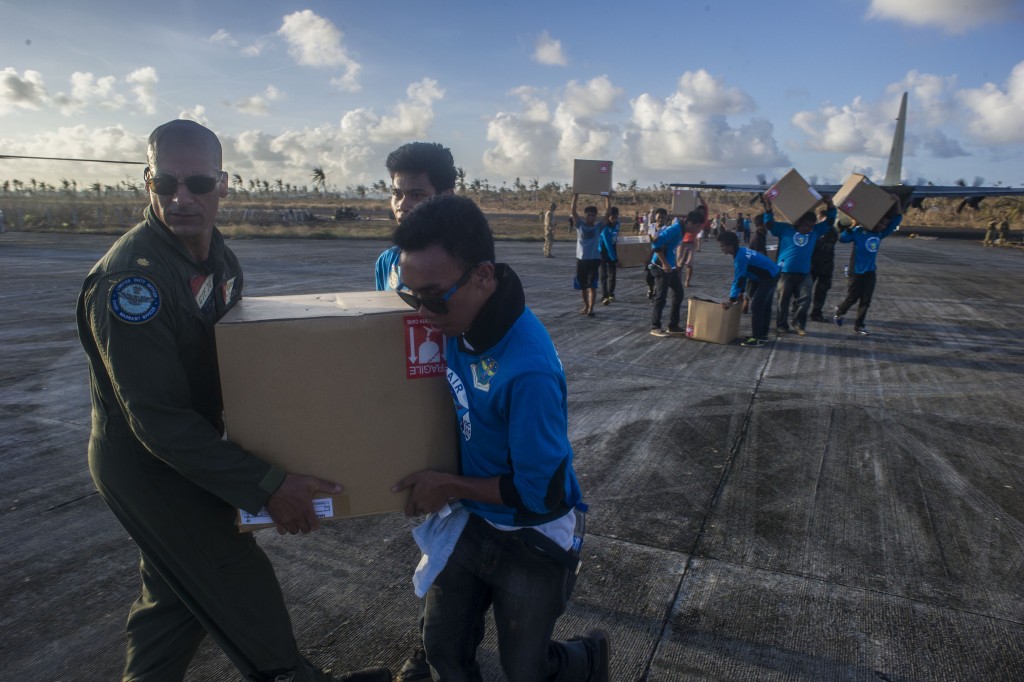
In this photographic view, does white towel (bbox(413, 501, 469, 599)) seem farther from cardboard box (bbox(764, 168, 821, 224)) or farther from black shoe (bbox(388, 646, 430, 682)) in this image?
cardboard box (bbox(764, 168, 821, 224))

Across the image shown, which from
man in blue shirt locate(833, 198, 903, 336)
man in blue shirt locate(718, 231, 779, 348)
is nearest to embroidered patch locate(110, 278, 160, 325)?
man in blue shirt locate(718, 231, 779, 348)

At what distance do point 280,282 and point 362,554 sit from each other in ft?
38.3

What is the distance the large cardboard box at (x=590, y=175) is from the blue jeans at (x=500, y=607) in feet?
28.5

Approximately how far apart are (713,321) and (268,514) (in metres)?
8.08

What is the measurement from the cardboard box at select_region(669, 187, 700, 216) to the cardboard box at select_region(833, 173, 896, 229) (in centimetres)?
765

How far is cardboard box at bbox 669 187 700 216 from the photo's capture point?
17.2 m

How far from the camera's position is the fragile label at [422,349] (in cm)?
178

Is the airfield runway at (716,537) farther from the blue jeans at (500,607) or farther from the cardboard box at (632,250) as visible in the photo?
the cardboard box at (632,250)

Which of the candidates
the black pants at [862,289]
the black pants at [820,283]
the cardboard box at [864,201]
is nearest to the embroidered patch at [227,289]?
the cardboard box at [864,201]

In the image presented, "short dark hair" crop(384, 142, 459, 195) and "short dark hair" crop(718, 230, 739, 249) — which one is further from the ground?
"short dark hair" crop(384, 142, 459, 195)

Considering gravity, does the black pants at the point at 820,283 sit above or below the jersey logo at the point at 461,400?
below

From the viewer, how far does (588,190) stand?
1004 cm

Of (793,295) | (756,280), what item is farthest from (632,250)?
(756,280)

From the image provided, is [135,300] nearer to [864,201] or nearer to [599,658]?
[599,658]
